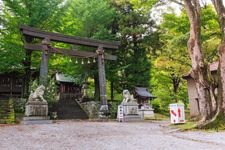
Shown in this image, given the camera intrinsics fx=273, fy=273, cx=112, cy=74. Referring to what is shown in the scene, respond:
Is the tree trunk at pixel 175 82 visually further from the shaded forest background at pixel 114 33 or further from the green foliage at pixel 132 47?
the green foliage at pixel 132 47

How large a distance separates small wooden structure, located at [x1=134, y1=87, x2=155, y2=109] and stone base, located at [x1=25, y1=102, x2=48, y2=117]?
13233mm

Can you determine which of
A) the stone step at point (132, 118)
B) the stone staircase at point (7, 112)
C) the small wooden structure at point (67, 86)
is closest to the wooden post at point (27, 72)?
the stone staircase at point (7, 112)

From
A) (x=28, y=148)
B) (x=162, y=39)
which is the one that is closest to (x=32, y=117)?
(x=28, y=148)

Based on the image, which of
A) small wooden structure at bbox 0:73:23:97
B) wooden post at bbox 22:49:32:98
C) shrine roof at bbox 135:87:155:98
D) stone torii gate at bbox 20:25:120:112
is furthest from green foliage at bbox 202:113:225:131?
small wooden structure at bbox 0:73:23:97

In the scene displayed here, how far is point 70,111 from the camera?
2020 cm

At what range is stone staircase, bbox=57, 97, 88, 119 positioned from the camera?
18966 millimetres

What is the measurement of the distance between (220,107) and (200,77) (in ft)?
4.74

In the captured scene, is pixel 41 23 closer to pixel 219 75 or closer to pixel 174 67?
pixel 174 67

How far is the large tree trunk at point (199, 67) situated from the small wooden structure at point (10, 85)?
796 inches

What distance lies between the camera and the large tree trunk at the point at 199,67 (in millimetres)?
11345

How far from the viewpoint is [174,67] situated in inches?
1097

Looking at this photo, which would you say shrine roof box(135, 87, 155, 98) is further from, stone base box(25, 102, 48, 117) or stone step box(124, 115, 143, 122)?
stone base box(25, 102, 48, 117)

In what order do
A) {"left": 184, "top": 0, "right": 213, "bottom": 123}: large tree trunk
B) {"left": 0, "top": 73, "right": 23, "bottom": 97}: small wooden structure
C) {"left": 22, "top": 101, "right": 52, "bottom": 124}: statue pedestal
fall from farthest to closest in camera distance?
{"left": 0, "top": 73, "right": 23, "bottom": 97}: small wooden structure, {"left": 22, "top": 101, "right": 52, "bottom": 124}: statue pedestal, {"left": 184, "top": 0, "right": 213, "bottom": 123}: large tree trunk

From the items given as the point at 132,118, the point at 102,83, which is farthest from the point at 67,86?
the point at 132,118
